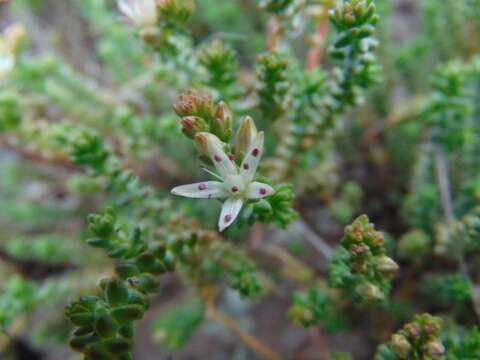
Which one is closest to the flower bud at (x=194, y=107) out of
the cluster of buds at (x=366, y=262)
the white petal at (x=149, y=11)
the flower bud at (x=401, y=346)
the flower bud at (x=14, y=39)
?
the cluster of buds at (x=366, y=262)

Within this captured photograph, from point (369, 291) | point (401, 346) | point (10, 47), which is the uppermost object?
point (10, 47)

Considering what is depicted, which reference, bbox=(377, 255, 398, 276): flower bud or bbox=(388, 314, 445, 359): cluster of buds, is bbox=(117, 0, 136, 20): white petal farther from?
bbox=(388, 314, 445, 359): cluster of buds

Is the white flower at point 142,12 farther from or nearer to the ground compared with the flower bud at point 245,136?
farther from the ground

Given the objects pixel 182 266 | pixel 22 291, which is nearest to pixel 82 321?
pixel 182 266

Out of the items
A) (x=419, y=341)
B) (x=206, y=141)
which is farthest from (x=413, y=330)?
(x=206, y=141)

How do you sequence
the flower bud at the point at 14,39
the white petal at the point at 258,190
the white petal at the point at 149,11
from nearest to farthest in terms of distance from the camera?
1. the white petal at the point at 258,190
2. the white petal at the point at 149,11
3. the flower bud at the point at 14,39

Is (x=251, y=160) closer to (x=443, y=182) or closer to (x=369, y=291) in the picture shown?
(x=369, y=291)

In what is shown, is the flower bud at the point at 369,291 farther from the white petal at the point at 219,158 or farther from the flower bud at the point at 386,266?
the white petal at the point at 219,158
